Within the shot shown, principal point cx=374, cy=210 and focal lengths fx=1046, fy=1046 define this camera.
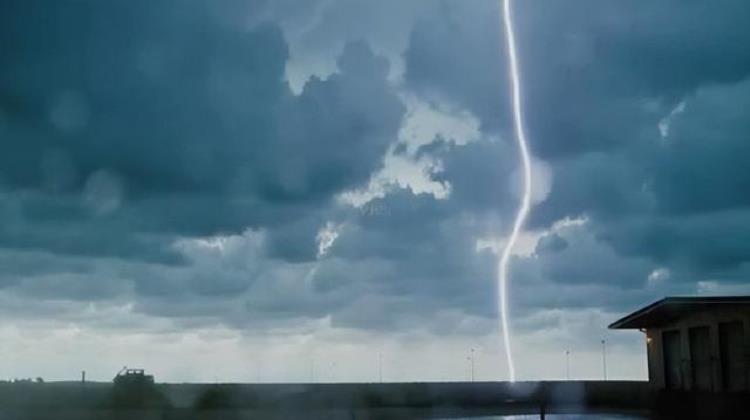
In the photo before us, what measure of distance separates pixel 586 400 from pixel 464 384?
115ft

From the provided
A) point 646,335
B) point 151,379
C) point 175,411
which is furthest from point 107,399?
point 646,335

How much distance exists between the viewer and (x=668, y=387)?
65250 millimetres

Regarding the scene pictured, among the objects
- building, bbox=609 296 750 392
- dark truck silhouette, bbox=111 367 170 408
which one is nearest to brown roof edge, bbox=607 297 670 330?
building, bbox=609 296 750 392

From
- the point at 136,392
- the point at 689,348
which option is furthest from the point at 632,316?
the point at 136,392

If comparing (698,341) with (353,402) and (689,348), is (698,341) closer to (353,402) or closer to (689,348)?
(689,348)

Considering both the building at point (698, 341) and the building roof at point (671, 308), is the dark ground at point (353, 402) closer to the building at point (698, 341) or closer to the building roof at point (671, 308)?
the building at point (698, 341)

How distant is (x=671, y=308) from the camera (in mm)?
59219

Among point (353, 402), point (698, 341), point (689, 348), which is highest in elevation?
point (698, 341)

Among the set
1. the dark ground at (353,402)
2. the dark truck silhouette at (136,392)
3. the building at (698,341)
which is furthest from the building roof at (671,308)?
the dark truck silhouette at (136,392)

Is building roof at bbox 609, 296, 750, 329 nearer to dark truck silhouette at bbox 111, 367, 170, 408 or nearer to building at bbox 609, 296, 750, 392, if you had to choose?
building at bbox 609, 296, 750, 392

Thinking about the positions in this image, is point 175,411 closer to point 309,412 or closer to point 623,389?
point 309,412

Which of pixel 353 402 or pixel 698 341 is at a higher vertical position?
pixel 698 341

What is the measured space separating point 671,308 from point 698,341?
2.85 meters

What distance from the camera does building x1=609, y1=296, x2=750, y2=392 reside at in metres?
54.6
